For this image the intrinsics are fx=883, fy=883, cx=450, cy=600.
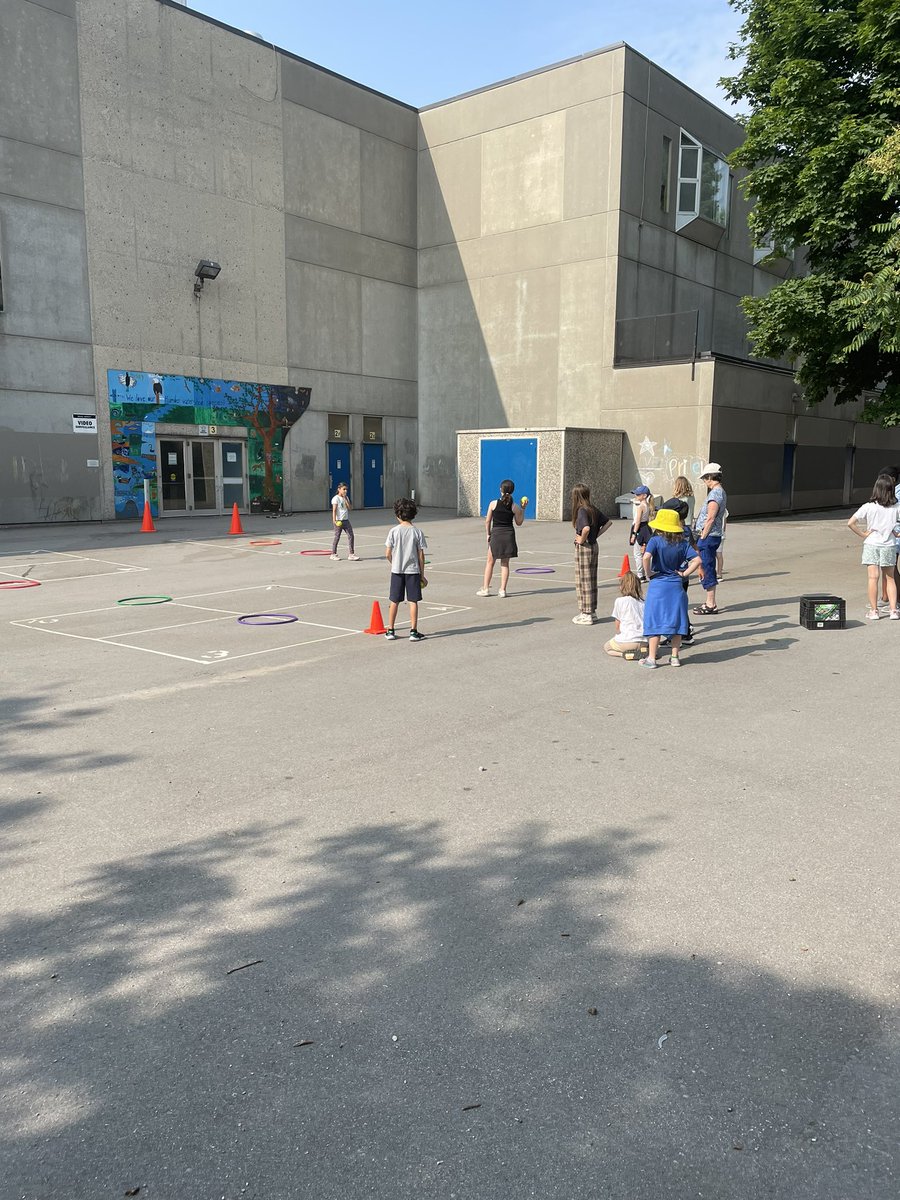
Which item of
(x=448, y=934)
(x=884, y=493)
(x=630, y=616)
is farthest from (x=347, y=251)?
(x=448, y=934)

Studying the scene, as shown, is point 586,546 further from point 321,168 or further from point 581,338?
point 321,168

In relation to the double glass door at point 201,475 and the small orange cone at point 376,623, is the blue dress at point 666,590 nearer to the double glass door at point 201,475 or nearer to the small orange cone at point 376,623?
the small orange cone at point 376,623

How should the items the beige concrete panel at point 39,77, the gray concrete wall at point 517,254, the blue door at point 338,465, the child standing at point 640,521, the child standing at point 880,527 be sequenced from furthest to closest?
the blue door at point 338,465, the gray concrete wall at point 517,254, the beige concrete panel at point 39,77, the child standing at point 640,521, the child standing at point 880,527

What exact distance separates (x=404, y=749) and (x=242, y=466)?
957 inches

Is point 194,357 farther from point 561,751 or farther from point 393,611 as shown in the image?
point 561,751

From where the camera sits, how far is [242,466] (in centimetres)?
2914

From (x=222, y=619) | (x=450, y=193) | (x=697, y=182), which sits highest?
(x=450, y=193)

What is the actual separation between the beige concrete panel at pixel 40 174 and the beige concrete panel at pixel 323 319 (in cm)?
733

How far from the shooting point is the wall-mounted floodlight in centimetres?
2645

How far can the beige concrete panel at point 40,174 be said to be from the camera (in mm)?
22750

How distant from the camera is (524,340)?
30.7 meters

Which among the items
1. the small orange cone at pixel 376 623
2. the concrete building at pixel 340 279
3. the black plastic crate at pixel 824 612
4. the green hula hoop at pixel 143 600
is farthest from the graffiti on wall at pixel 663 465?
the small orange cone at pixel 376 623

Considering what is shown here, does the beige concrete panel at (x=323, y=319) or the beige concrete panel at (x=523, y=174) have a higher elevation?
the beige concrete panel at (x=523, y=174)

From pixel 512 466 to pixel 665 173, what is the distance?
38.2ft
